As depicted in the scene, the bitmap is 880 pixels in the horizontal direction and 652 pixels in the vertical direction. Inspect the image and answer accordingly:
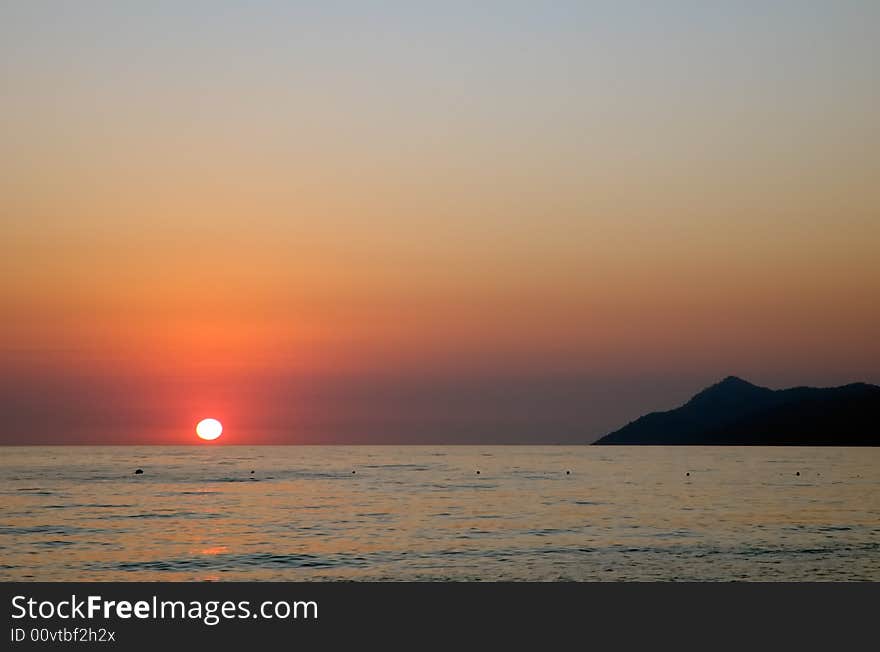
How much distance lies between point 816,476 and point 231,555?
139155 millimetres

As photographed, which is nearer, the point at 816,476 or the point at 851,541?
the point at 851,541

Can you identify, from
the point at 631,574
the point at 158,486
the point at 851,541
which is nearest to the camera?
the point at 631,574

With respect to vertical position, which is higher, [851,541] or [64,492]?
[64,492]

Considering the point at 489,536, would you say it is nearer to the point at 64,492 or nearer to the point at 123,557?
the point at 123,557

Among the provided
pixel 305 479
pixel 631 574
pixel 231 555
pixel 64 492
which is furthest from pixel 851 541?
pixel 305 479
